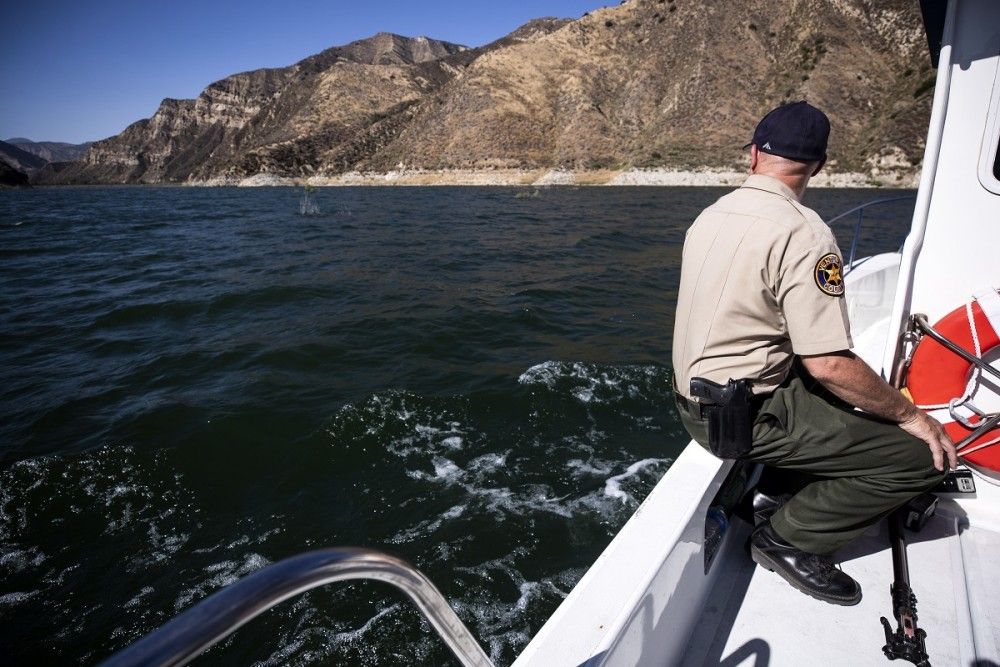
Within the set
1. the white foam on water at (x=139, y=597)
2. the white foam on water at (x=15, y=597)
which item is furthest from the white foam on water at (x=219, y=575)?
the white foam on water at (x=15, y=597)

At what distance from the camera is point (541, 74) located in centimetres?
9400

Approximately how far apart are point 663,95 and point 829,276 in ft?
300

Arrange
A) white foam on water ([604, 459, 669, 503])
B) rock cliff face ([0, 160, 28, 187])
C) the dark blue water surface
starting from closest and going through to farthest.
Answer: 1. the dark blue water surface
2. white foam on water ([604, 459, 669, 503])
3. rock cliff face ([0, 160, 28, 187])

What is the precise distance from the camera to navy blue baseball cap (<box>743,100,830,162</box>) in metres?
1.87

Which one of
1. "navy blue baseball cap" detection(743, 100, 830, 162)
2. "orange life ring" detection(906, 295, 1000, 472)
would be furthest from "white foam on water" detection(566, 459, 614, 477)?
"navy blue baseball cap" detection(743, 100, 830, 162)

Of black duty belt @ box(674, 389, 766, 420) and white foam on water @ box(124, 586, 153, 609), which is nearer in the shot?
black duty belt @ box(674, 389, 766, 420)

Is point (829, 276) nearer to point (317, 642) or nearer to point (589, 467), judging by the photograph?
point (589, 467)

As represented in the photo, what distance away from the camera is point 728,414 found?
1.95 metres

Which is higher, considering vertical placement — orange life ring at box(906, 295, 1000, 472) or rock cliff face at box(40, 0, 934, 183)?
rock cliff face at box(40, 0, 934, 183)

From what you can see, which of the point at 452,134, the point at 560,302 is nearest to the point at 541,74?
the point at 452,134

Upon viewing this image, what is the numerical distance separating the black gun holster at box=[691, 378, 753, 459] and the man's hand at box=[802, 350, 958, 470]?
27 cm

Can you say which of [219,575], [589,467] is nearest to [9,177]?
[219,575]

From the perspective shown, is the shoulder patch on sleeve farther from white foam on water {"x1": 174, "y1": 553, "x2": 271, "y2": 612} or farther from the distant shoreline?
the distant shoreline

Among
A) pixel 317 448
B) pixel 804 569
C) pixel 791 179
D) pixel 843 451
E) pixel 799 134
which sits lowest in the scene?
pixel 317 448
